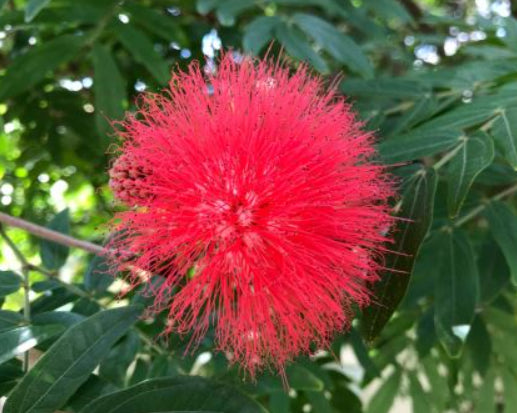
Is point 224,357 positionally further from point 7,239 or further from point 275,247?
point 7,239

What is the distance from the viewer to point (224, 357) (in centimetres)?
165

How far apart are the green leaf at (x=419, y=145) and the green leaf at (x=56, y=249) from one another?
0.88 metres

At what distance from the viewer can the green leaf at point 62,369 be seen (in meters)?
1.11

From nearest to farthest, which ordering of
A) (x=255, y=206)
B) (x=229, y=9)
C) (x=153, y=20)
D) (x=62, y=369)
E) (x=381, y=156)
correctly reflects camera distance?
(x=62, y=369) → (x=255, y=206) → (x=381, y=156) → (x=229, y=9) → (x=153, y=20)

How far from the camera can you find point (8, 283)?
1.43 metres

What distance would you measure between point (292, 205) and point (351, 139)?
0.70 ft

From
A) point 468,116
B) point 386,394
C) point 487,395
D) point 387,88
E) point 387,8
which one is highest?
point 387,8

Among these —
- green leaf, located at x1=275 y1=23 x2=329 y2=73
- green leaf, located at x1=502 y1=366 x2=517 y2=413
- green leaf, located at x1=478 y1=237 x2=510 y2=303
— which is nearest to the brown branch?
green leaf, located at x1=275 y1=23 x2=329 y2=73

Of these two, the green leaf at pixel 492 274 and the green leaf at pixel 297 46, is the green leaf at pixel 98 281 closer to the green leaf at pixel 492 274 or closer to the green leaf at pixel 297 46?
the green leaf at pixel 297 46

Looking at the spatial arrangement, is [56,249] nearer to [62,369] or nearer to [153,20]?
[62,369]

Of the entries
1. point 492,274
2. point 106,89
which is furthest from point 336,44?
point 492,274

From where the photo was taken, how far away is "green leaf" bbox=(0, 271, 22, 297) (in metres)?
1.42

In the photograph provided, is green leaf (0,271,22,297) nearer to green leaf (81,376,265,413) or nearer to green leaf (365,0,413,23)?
green leaf (81,376,265,413)

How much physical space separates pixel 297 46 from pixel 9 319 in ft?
3.52
